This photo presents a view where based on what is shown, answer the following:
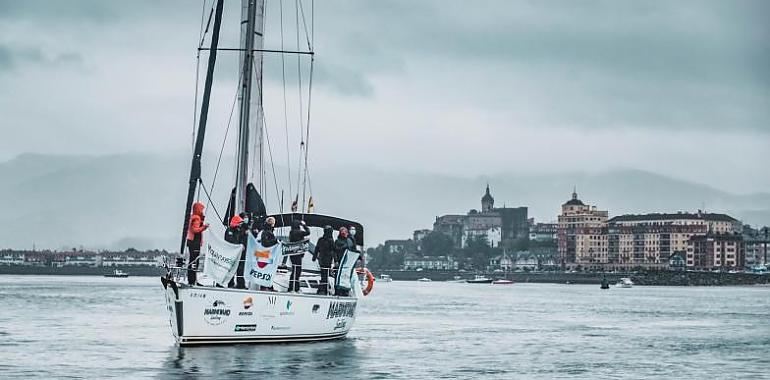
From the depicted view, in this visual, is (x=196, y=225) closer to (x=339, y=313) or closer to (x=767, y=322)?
(x=339, y=313)

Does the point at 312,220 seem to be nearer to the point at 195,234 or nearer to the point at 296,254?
the point at 296,254

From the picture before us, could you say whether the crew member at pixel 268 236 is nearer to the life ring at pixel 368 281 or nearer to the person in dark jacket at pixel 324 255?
the person in dark jacket at pixel 324 255

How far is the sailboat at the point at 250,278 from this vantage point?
38156mm

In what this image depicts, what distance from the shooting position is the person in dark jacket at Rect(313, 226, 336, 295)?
4338 cm

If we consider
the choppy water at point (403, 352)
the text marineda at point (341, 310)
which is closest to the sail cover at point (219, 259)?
the choppy water at point (403, 352)

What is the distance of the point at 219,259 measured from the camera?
129 ft

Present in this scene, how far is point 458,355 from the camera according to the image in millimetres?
42500

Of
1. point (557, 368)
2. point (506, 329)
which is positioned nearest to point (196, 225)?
point (557, 368)

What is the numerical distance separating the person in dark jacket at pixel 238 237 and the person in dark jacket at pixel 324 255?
3656mm

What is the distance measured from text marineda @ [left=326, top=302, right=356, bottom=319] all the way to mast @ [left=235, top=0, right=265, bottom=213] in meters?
4.43

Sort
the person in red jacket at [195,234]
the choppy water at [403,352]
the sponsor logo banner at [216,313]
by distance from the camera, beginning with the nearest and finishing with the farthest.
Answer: the choppy water at [403,352] → the person in red jacket at [195,234] → the sponsor logo banner at [216,313]

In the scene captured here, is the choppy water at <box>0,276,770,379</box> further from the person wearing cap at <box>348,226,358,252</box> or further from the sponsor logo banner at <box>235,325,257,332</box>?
the person wearing cap at <box>348,226,358,252</box>

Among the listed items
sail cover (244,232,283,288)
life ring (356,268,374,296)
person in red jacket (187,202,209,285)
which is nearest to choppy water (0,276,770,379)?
life ring (356,268,374,296)

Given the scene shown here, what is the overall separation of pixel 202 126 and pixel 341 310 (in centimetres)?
808
